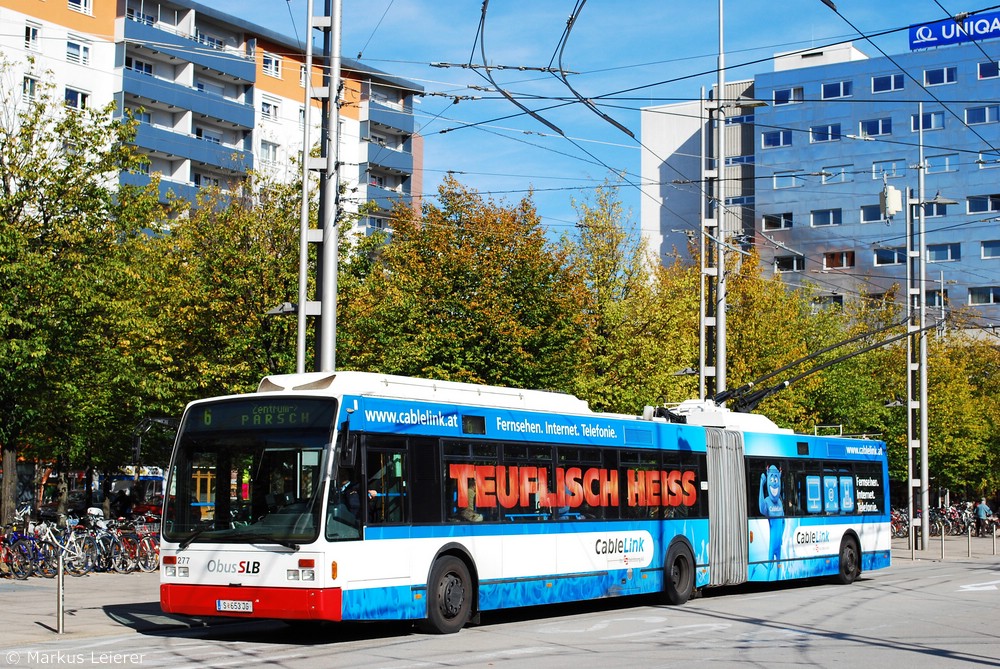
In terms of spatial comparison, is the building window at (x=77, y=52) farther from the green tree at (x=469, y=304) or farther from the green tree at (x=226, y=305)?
the green tree at (x=469, y=304)

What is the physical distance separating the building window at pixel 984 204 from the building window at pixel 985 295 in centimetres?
485

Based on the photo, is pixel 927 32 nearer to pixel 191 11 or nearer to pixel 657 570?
pixel 657 570

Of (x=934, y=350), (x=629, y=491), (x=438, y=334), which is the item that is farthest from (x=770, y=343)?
(x=629, y=491)

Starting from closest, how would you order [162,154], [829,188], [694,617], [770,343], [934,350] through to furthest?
[694,617], [770,343], [934,350], [162,154], [829,188]

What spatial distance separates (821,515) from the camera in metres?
24.3

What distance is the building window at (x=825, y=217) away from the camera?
276ft

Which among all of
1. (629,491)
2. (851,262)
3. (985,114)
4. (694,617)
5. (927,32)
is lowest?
(694,617)

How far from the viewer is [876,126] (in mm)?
83000

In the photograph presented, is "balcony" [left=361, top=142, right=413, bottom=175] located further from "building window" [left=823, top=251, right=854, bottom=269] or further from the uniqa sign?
the uniqa sign

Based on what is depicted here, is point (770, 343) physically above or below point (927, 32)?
below

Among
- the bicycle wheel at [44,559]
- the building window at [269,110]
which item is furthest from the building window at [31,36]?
the bicycle wheel at [44,559]

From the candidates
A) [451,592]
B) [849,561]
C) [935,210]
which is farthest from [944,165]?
[451,592]

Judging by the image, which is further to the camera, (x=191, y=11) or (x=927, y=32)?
(x=191, y=11)

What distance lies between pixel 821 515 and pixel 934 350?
Answer: 33.6 meters
